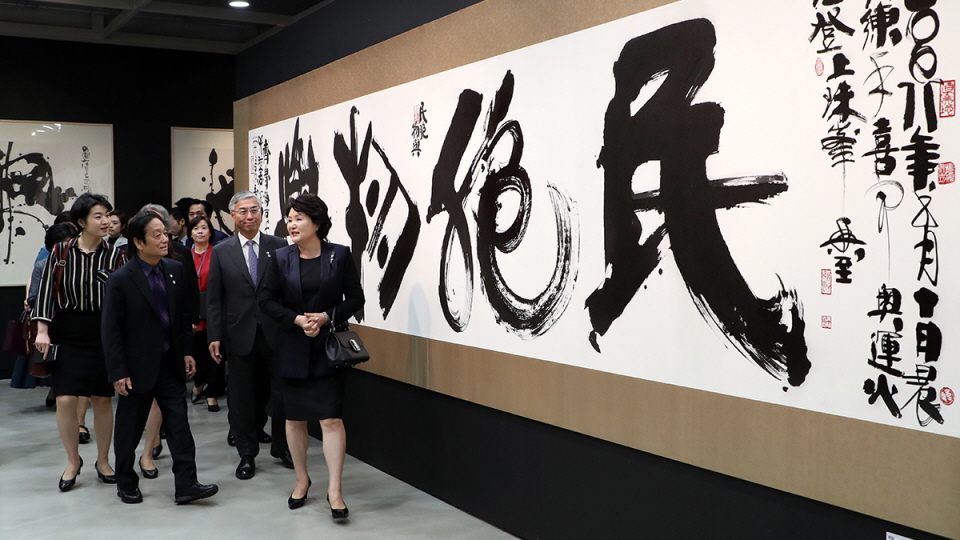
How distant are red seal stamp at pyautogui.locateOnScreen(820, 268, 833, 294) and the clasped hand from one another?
2.45m

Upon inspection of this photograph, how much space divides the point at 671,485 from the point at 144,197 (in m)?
7.92

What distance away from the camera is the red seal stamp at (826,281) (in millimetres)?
2436

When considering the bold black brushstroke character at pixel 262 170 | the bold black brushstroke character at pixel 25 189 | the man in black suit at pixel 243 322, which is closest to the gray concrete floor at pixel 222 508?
the man in black suit at pixel 243 322

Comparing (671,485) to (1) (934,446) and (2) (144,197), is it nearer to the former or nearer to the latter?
(1) (934,446)

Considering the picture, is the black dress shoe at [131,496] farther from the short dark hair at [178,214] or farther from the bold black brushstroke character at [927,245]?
the bold black brushstroke character at [927,245]

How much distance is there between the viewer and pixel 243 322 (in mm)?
4992

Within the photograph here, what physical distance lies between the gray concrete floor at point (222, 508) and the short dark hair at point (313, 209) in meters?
1.46

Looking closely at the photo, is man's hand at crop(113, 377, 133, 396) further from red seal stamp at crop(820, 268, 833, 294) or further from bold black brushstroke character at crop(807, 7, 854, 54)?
bold black brushstroke character at crop(807, 7, 854, 54)

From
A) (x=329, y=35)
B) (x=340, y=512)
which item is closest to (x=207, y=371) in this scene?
(x=329, y=35)

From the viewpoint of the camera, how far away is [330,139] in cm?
562

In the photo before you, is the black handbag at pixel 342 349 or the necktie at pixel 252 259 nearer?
the black handbag at pixel 342 349

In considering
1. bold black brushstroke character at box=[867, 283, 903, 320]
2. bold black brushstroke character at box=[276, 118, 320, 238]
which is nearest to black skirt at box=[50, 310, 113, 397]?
bold black brushstroke character at box=[276, 118, 320, 238]

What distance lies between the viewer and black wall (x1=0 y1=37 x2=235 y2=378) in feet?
28.8

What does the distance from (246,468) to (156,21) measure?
18.2 feet
